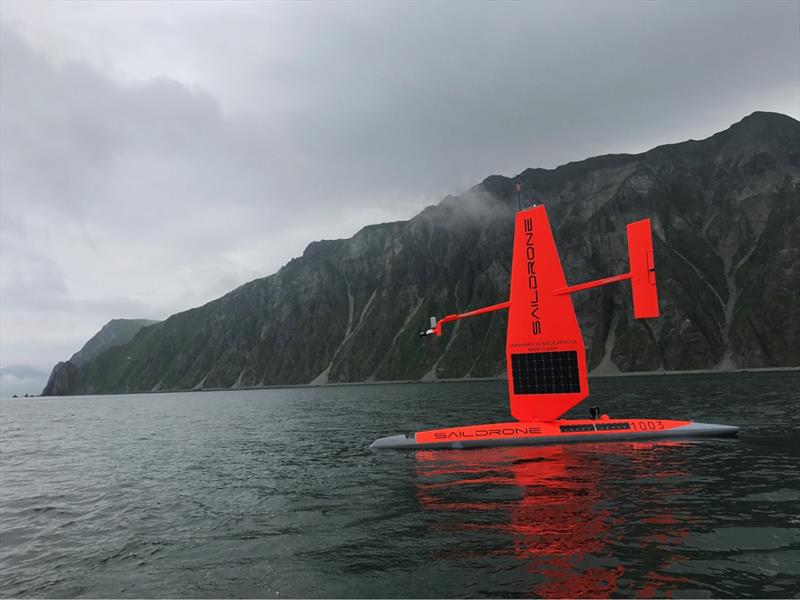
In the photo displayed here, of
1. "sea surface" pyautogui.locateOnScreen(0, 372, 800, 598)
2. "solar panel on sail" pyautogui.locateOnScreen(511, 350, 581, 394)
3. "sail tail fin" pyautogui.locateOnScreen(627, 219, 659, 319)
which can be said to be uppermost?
"sail tail fin" pyautogui.locateOnScreen(627, 219, 659, 319)

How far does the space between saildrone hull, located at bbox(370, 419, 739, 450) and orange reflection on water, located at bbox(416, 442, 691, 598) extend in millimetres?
1364

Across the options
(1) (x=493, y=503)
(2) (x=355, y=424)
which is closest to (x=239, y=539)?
(1) (x=493, y=503)

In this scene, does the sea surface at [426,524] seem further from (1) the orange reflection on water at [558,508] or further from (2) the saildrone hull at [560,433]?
(2) the saildrone hull at [560,433]

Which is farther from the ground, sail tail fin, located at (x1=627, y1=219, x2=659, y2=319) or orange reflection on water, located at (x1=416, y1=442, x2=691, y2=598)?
sail tail fin, located at (x1=627, y1=219, x2=659, y2=319)

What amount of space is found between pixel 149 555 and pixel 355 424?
38730 millimetres

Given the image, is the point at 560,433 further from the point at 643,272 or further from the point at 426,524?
the point at 426,524

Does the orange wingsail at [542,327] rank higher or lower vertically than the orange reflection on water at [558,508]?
higher

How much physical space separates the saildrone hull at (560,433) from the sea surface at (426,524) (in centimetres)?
91

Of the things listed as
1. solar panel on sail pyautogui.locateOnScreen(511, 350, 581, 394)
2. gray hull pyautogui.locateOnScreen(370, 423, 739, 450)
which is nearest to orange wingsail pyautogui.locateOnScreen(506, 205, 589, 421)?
solar panel on sail pyautogui.locateOnScreen(511, 350, 581, 394)

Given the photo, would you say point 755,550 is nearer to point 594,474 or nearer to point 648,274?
point 594,474

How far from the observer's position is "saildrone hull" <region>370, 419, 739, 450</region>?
31.4 metres

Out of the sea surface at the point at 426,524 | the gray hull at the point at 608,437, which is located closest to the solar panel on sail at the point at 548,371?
the gray hull at the point at 608,437

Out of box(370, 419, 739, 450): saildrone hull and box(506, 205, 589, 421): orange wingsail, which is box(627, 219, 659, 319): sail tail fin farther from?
box(370, 419, 739, 450): saildrone hull

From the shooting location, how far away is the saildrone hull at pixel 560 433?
3139 centimetres
